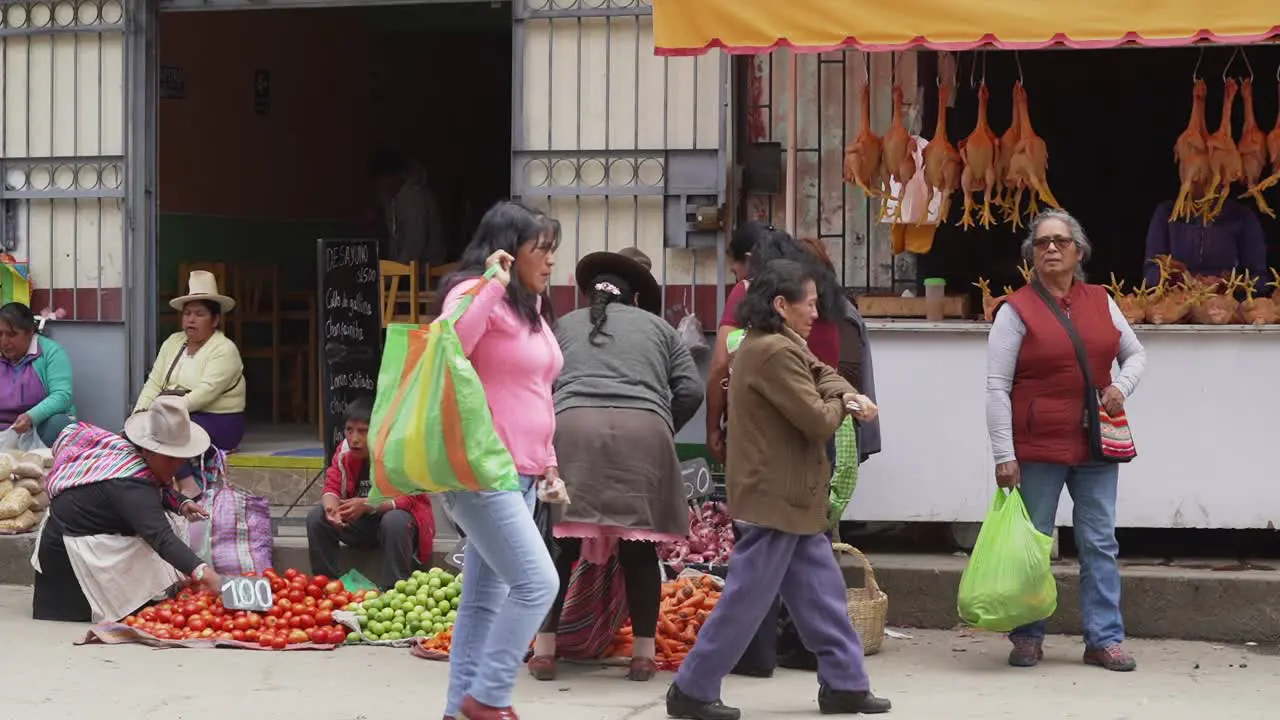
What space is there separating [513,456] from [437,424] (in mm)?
393

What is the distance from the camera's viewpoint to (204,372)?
31.9 feet

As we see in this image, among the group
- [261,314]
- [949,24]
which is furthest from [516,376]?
[261,314]

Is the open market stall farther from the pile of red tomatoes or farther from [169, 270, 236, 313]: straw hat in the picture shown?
[169, 270, 236, 313]: straw hat

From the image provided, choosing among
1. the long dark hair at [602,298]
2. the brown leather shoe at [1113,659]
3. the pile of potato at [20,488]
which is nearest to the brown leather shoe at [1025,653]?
the brown leather shoe at [1113,659]

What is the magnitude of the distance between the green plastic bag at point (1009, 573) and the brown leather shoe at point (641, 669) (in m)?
1.21

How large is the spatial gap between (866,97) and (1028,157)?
32.2 inches

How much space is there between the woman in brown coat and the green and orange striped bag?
0.97 metres

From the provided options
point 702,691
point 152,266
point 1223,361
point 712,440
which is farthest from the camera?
point 152,266

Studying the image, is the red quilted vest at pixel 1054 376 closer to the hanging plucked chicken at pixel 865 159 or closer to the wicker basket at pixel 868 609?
the wicker basket at pixel 868 609

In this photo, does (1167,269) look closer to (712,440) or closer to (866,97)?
(866,97)

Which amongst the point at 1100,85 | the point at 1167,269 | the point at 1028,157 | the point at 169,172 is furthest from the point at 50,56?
the point at 1100,85

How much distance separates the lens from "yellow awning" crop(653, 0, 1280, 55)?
7352 millimetres

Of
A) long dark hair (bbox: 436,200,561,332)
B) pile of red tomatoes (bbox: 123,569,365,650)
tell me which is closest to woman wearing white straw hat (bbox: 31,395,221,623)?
pile of red tomatoes (bbox: 123,569,365,650)

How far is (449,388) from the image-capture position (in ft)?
18.1
